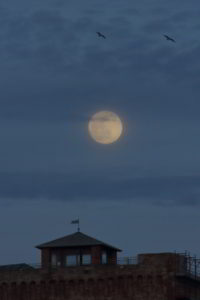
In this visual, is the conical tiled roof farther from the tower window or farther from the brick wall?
the brick wall

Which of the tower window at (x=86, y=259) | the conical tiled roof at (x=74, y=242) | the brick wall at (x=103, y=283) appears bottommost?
the brick wall at (x=103, y=283)

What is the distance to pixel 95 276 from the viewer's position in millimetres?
134875

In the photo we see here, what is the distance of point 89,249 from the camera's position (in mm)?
137625

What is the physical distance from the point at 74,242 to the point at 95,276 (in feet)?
17.9

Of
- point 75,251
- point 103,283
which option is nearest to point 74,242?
point 75,251

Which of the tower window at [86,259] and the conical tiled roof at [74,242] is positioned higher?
the conical tiled roof at [74,242]

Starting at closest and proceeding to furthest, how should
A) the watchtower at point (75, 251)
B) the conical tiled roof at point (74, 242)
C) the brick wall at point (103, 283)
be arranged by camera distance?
the brick wall at point (103, 283), the watchtower at point (75, 251), the conical tiled roof at point (74, 242)

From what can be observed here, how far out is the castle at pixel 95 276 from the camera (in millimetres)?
131125

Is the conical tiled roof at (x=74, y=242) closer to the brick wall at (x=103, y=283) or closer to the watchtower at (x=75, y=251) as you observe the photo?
the watchtower at (x=75, y=251)

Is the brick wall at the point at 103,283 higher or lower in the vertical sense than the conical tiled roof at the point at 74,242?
lower

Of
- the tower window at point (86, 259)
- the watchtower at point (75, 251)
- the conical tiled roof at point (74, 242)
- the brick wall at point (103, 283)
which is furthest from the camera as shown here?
the tower window at point (86, 259)

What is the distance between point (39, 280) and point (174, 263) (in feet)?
54.6

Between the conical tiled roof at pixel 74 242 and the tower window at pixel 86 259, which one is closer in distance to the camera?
the conical tiled roof at pixel 74 242

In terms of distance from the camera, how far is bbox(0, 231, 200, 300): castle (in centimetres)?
13112
